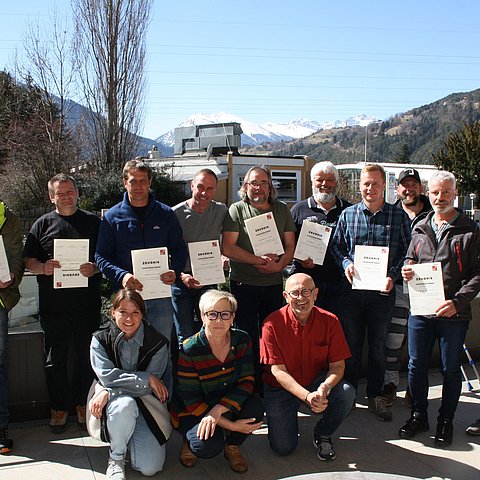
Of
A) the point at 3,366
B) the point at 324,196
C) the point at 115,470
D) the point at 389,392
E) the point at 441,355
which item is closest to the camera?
the point at 115,470

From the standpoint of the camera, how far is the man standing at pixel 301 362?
11.6ft

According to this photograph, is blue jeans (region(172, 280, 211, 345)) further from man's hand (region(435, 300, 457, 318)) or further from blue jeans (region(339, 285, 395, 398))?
man's hand (region(435, 300, 457, 318))

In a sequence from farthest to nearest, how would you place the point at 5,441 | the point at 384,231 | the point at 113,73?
the point at 113,73, the point at 384,231, the point at 5,441

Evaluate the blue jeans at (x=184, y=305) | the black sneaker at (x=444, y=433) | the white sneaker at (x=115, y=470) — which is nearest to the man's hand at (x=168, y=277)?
the blue jeans at (x=184, y=305)

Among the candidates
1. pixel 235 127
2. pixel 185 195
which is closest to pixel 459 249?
pixel 185 195

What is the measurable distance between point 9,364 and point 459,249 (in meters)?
3.38

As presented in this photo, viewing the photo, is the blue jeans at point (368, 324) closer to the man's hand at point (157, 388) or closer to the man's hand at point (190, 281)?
the man's hand at point (190, 281)

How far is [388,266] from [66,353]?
8.17 ft

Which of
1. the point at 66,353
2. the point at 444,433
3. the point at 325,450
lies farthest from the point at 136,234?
the point at 444,433

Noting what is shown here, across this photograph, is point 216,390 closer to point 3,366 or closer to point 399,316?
point 3,366

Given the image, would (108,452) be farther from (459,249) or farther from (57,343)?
(459,249)

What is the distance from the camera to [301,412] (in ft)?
14.2

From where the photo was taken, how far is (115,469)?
3.25 meters

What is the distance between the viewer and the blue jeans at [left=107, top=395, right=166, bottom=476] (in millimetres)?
3266
